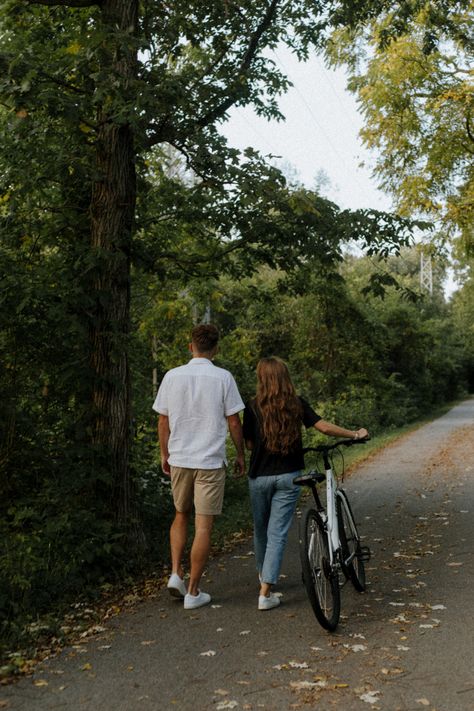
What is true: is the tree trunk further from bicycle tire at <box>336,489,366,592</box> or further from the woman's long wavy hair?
bicycle tire at <box>336,489,366,592</box>

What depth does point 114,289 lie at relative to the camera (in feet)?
26.0

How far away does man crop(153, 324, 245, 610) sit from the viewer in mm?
6066

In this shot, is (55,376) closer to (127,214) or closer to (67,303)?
(67,303)

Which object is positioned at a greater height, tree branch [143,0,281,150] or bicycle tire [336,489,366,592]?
tree branch [143,0,281,150]

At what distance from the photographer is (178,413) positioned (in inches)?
240

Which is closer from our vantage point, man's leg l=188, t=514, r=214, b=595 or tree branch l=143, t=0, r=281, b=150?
man's leg l=188, t=514, r=214, b=595

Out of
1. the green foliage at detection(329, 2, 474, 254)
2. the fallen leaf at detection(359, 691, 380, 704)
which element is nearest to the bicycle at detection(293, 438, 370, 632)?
the fallen leaf at detection(359, 691, 380, 704)

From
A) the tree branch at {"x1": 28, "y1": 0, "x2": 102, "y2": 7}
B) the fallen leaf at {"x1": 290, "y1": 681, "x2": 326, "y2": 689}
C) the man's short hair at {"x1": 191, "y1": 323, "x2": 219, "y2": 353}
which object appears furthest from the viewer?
the tree branch at {"x1": 28, "y1": 0, "x2": 102, "y2": 7}

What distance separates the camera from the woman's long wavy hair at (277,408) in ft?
19.4

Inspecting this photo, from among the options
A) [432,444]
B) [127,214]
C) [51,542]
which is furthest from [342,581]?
[432,444]

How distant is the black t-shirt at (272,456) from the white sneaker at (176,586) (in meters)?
1.01

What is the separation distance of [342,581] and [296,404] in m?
1.82

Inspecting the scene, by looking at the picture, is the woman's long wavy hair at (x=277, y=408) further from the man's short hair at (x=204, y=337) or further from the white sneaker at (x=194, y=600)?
the white sneaker at (x=194, y=600)

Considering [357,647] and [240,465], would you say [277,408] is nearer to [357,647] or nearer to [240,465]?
[240,465]
